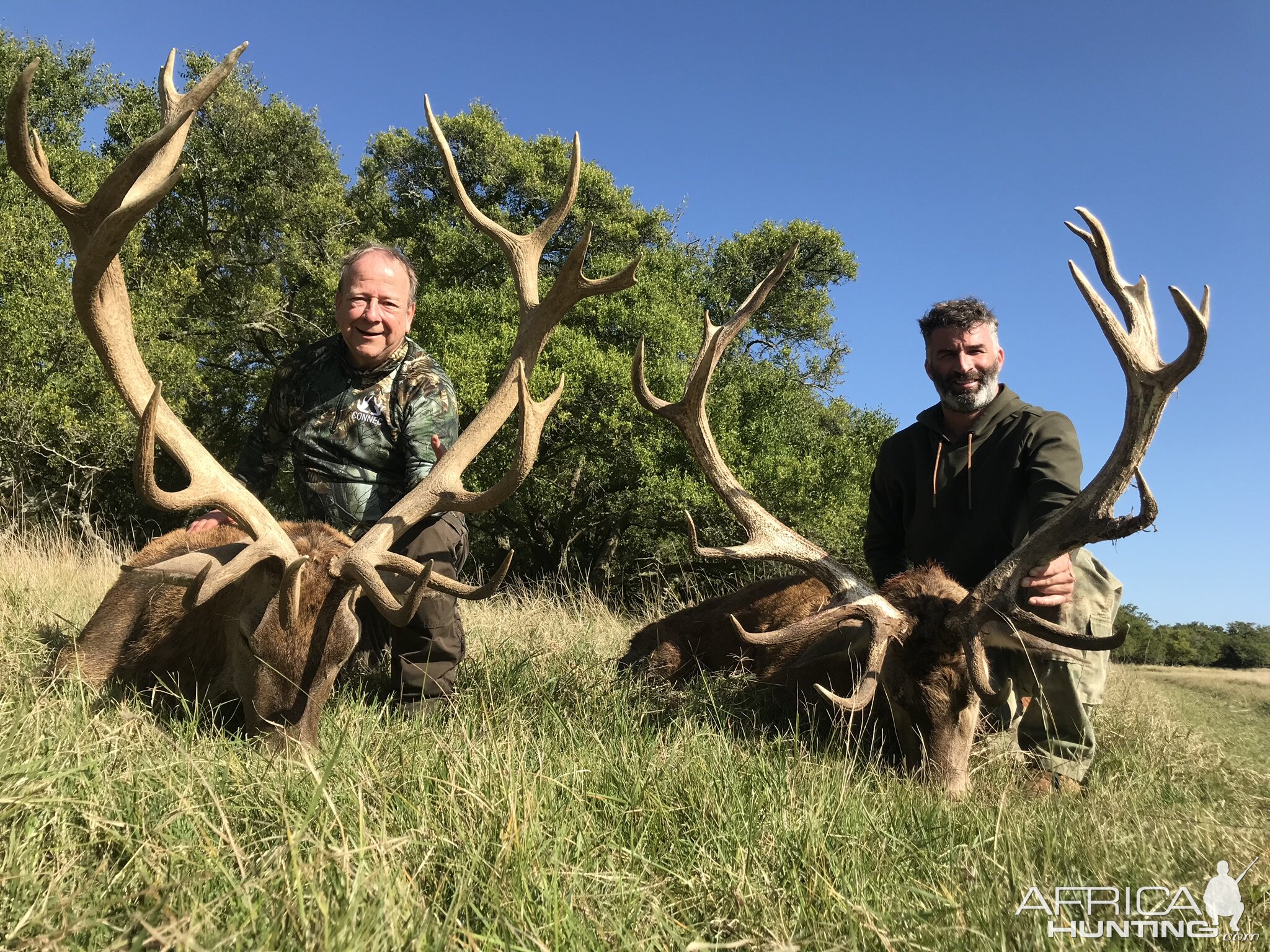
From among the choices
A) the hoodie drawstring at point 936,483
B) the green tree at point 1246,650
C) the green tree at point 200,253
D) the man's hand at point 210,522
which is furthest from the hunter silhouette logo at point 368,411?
the green tree at point 1246,650

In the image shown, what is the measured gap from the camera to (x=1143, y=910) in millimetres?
2016

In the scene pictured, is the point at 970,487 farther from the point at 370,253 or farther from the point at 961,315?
the point at 370,253

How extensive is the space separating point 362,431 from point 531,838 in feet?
9.54

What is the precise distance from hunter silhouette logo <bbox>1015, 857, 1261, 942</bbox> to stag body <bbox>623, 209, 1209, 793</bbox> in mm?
1205

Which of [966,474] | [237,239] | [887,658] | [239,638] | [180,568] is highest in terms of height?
[237,239]

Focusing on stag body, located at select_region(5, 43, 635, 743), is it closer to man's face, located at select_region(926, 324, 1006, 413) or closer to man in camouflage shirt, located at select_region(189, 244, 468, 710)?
man in camouflage shirt, located at select_region(189, 244, 468, 710)

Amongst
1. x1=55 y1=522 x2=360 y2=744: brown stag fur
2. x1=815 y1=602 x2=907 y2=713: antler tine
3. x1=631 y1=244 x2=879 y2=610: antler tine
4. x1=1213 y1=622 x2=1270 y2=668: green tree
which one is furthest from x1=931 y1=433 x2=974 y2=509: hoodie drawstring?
x1=1213 y1=622 x2=1270 y2=668: green tree

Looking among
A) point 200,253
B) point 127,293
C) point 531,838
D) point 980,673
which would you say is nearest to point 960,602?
point 980,673

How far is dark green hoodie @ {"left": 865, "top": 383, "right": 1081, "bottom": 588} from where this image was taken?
4164mm

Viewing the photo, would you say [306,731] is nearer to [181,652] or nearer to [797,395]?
[181,652]

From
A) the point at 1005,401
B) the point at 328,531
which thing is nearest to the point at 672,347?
the point at 1005,401

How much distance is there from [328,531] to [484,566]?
1832 cm

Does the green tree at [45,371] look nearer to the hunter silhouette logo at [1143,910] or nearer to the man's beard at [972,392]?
the man's beard at [972,392]

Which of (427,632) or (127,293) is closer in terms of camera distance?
(127,293)
